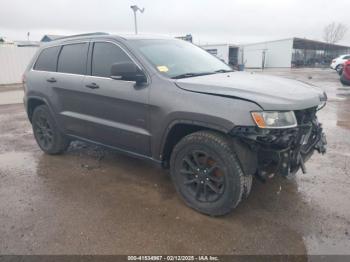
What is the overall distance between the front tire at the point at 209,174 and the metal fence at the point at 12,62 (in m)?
20.0

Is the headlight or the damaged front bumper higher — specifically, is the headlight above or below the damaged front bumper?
above

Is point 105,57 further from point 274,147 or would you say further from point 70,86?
point 274,147

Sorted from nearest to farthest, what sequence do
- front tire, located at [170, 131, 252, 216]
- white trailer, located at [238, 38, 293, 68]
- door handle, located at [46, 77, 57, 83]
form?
front tire, located at [170, 131, 252, 216], door handle, located at [46, 77, 57, 83], white trailer, located at [238, 38, 293, 68]

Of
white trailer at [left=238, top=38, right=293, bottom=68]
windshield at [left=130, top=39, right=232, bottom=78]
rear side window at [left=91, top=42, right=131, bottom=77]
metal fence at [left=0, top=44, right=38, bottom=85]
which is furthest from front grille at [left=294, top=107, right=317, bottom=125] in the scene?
white trailer at [left=238, top=38, right=293, bottom=68]

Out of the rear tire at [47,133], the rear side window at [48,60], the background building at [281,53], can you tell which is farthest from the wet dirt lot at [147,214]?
the background building at [281,53]

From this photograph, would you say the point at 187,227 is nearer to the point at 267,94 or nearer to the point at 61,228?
the point at 61,228

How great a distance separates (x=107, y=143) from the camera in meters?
3.97

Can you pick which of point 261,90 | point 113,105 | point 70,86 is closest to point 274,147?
point 261,90

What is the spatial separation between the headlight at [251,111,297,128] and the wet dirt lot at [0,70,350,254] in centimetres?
105

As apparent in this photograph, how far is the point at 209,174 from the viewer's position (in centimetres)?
307

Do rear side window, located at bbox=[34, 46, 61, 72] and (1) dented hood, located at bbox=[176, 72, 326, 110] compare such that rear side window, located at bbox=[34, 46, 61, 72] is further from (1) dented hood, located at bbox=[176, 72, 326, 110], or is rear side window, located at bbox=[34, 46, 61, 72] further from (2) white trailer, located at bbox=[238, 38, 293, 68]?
(2) white trailer, located at bbox=[238, 38, 293, 68]

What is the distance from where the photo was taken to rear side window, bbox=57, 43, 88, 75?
4.15m

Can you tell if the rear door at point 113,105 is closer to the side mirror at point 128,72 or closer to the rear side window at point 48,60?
the side mirror at point 128,72

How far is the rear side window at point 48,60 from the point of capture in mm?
4637
